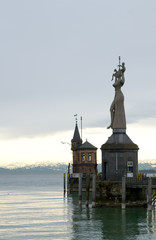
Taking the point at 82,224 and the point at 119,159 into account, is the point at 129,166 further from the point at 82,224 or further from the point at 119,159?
the point at 82,224

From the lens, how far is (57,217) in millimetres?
57125

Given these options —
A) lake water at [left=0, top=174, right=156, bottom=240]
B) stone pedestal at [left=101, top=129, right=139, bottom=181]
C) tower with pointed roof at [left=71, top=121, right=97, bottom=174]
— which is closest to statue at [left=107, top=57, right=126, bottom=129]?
stone pedestal at [left=101, top=129, right=139, bottom=181]

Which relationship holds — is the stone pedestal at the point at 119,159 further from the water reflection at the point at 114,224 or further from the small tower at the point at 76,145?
the small tower at the point at 76,145

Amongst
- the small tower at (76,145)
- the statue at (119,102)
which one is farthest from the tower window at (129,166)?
the small tower at (76,145)

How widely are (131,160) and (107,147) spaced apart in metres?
2.84

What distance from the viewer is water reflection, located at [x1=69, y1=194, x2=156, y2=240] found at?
4403cm

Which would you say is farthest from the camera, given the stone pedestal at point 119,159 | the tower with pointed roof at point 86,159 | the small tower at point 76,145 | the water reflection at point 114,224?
the small tower at point 76,145

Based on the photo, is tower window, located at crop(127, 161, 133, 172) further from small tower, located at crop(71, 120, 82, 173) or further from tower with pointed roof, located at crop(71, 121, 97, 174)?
small tower, located at crop(71, 120, 82, 173)

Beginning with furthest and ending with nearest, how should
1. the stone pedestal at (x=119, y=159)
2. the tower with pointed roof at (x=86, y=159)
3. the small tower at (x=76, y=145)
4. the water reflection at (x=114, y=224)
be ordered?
1. the small tower at (x=76, y=145)
2. the tower with pointed roof at (x=86, y=159)
3. the stone pedestal at (x=119, y=159)
4. the water reflection at (x=114, y=224)

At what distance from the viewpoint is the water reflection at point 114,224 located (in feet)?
144

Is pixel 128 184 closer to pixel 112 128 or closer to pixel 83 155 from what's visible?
pixel 112 128

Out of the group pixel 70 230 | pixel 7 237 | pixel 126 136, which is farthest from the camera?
pixel 126 136

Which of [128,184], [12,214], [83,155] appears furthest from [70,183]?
[128,184]

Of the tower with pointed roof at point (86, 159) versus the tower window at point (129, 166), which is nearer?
the tower window at point (129, 166)
